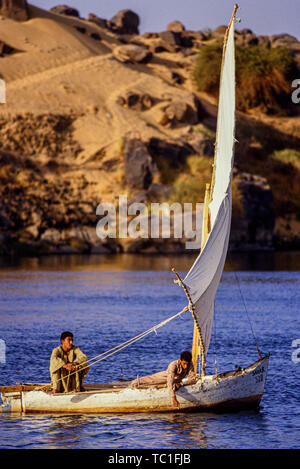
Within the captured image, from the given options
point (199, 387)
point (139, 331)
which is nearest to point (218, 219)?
point (199, 387)

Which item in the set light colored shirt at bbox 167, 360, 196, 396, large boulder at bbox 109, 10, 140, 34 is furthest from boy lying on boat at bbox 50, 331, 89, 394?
large boulder at bbox 109, 10, 140, 34

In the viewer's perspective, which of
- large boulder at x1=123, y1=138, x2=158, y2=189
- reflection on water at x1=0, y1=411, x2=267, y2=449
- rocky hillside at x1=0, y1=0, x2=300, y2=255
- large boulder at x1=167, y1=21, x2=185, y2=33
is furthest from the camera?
→ large boulder at x1=167, y1=21, x2=185, y2=33

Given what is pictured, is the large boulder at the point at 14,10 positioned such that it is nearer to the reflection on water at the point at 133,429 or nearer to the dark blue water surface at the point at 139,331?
the dark blue water surface at the point at 139,331

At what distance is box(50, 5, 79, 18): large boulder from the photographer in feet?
324

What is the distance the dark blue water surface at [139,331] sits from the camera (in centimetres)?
1416

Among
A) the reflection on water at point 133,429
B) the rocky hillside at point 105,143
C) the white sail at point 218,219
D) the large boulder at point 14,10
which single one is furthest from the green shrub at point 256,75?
the reflection on water at point 133,429

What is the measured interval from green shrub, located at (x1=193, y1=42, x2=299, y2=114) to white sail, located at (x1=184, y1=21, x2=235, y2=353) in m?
68.4

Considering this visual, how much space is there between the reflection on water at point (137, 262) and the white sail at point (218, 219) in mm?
24482

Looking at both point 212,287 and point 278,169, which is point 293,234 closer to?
point 278,169

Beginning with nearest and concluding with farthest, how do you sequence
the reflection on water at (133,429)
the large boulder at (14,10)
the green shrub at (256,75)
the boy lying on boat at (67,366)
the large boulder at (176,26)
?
1. the reflection on water at (133,429)
2. the boy lying on boat at (67,366)
3. the green shrub at (256,75)
4. the large boulder at (14,10)
5. the large boulder at (176,26)

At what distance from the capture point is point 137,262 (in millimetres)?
49312

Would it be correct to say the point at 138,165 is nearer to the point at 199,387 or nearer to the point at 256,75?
the point at 256,75

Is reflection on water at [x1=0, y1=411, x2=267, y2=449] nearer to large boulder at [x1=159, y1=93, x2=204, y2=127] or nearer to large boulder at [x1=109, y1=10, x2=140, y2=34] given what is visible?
large boulder at [x1=159, y1=93, x2=204, y2=127]

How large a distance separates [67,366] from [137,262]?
34327mm
